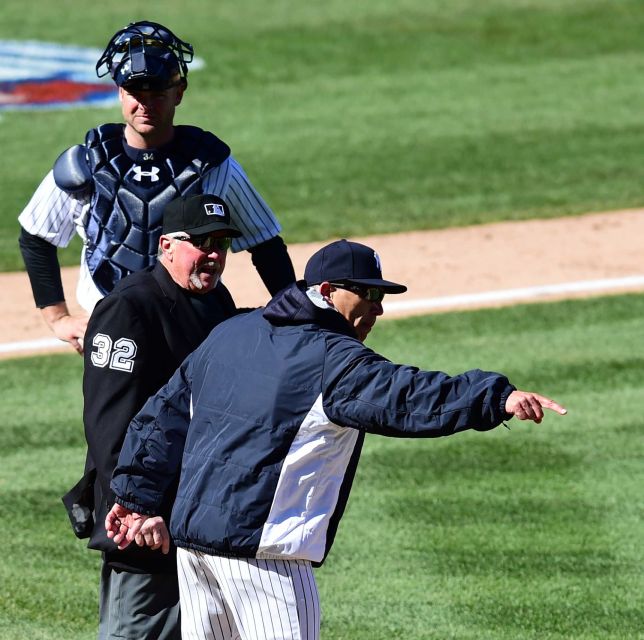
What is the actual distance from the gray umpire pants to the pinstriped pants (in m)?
0.47

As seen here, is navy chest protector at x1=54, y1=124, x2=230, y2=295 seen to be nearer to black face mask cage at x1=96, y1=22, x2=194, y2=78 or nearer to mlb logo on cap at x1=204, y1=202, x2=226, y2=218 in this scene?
black face mask cage at x1=96, y1=22, x2=194, y2=78

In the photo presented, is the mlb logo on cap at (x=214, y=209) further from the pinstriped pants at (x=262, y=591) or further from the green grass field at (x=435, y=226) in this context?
the green grass field at (x=435, y=226)

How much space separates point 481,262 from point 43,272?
268 inches

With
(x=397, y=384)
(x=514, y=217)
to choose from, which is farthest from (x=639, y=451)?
(x=514, y=217)

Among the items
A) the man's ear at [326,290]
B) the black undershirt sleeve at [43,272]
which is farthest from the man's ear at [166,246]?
the black undershirt sleeve at [43,272]

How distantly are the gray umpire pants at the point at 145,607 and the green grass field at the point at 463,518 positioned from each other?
139 centimetres

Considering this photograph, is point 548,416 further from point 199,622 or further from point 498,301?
point 199,622

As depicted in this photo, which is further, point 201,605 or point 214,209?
point 214,209

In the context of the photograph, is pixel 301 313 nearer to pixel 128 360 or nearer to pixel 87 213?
pixel 128 360

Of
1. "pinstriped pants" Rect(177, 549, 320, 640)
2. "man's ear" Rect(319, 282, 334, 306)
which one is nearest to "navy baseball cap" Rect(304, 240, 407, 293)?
"man's ear" Rect(319, 282, 334, 306)

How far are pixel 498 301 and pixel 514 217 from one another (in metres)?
2.45

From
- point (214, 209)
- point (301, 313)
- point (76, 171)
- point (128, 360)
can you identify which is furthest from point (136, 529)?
point (76, 171)

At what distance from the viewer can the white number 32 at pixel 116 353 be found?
187 inches

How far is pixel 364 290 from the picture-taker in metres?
4.24
